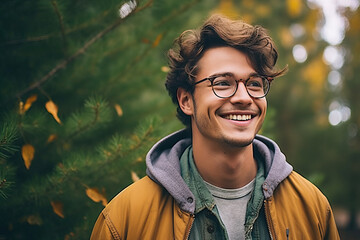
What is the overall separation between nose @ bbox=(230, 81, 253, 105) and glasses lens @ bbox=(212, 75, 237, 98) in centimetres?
3

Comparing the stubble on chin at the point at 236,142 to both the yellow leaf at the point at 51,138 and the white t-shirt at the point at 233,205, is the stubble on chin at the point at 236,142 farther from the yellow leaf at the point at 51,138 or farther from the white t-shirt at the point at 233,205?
the yellow leaf at the point at 51,138

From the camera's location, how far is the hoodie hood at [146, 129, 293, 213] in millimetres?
1746

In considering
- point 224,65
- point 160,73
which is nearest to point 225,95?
point 224,65

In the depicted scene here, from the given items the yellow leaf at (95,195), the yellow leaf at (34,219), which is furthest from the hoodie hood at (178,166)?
the yellow leaf at (34,219)

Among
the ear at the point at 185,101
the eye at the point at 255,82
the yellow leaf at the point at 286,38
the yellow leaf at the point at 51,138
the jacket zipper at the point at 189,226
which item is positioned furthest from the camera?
the yellow leaf at the point at 286,38

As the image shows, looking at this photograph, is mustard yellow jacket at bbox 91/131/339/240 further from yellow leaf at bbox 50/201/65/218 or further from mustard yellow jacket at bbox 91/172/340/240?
yellow leaf at bbox 50/201/65/218

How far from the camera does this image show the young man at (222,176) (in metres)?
1.72

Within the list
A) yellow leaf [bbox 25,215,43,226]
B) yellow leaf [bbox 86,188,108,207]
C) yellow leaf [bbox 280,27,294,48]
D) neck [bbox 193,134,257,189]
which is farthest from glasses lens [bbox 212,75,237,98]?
yellow leaf [bbox 280,27,294,48]

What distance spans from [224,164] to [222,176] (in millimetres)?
75

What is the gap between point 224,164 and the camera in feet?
6.11

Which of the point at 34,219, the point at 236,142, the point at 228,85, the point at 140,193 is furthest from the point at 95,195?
the point at 228,85

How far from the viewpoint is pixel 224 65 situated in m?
1.85

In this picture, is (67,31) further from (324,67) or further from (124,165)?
(324,67)

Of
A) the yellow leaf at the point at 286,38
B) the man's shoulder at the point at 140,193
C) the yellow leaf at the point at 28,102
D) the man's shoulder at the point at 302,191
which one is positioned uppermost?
the yellow leaf at the point at 28,102
